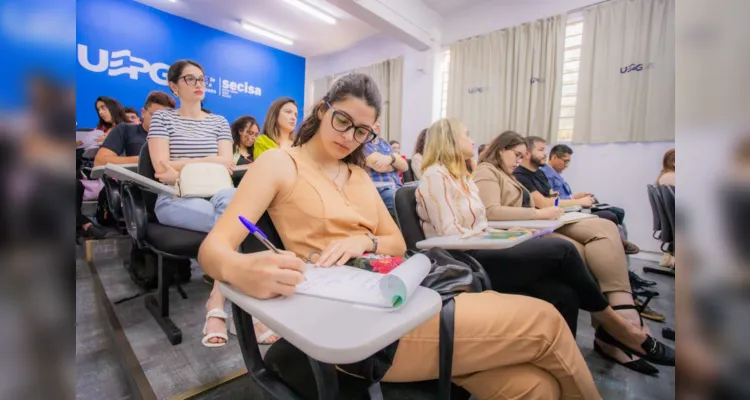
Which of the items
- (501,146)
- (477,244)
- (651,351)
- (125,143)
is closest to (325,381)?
(477,244)

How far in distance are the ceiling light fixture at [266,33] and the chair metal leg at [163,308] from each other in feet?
17.2

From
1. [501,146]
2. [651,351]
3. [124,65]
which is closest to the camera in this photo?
[651,351]

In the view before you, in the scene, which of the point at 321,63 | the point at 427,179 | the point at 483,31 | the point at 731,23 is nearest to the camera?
the point at 731,23

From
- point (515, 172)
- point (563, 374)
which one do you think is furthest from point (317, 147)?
point (515, 172)

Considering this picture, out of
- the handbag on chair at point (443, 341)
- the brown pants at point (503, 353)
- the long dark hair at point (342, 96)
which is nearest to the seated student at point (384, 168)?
the long dark hair at point (342, 96)

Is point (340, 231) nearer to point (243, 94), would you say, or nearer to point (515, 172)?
point (515, 172)

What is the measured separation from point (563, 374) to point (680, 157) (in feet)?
2.53

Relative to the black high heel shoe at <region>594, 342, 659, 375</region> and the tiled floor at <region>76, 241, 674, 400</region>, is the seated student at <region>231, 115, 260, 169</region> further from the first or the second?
the black high heel shoe at <region>594, 342, 659, 375</region>

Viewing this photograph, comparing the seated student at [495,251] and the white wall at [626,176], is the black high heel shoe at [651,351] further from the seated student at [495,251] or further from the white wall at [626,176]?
the white wall at [626,176]

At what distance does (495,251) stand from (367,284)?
3.13 feet

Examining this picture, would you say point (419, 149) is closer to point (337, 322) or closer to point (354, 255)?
point (354, 255)

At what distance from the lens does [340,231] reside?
1.08 m

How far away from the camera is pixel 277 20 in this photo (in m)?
5.79

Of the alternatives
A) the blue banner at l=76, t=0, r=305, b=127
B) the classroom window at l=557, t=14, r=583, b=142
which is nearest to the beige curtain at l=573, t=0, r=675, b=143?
the classroom window at l=557, t=14, r=583, b=142
